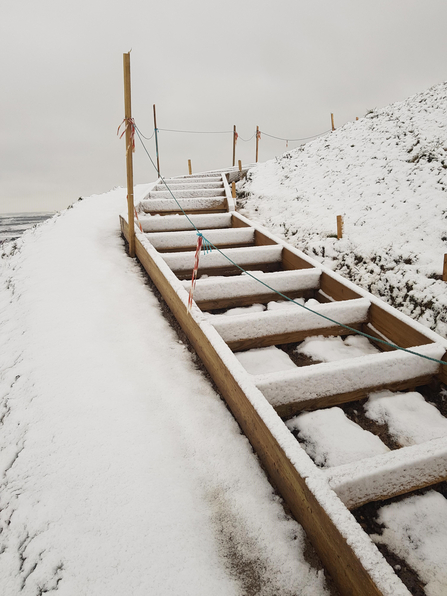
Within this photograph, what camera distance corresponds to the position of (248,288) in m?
3.37

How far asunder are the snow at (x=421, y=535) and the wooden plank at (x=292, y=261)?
2.42 metres

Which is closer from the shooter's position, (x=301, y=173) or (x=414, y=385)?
(x=414, y=385)

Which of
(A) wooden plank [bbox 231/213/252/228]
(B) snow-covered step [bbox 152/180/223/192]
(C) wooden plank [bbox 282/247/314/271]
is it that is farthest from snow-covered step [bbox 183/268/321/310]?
(B) snow-covered step [bbox 152/180/223/192]

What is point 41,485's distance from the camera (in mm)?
1765

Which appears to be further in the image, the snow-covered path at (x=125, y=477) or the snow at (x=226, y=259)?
A: the snow at (x=226, y=259)

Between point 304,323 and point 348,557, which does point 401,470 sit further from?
point 304,323

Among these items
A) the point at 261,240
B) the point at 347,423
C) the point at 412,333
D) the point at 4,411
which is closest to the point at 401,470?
the point at 347,423

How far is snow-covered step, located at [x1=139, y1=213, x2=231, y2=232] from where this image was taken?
5147mm

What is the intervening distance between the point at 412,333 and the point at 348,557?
1792mm

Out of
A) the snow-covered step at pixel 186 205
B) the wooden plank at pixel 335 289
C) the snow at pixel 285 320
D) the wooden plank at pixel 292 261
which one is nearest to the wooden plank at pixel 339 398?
the snow at pixel 285 320

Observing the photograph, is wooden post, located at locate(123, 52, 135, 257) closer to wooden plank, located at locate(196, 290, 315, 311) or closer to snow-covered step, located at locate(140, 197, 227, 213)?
snow-covered step, located at locate(140, 197, 227, 213)

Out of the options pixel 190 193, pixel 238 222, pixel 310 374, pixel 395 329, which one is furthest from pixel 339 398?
pixel 190 193

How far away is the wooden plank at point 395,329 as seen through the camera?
251cm

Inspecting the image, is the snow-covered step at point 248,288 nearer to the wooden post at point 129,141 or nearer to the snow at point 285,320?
the snow at point 285,320
